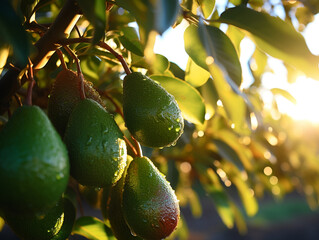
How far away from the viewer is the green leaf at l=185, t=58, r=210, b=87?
82 centimetres

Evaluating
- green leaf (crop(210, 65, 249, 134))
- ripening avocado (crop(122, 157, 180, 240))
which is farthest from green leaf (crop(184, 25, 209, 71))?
ripening avocado (crop(122, 157, 180, 240))

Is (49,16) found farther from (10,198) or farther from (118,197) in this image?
(10,198)

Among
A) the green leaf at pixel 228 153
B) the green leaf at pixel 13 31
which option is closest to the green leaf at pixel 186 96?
the green leaf at pixel 13 31

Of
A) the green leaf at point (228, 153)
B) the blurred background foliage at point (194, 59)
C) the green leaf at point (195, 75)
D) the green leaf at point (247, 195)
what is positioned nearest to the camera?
the blurred background foliage at point (194, 59)

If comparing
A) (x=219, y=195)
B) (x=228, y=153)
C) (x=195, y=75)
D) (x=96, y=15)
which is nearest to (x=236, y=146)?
(x=228, y=153)

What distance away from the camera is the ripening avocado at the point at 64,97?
0.63 metres

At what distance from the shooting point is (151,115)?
2.05 ft

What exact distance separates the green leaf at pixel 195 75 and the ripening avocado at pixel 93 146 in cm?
31

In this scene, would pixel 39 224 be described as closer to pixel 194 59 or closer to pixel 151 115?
pixel 151 115

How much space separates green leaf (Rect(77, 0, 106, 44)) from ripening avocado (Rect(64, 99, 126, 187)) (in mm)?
121

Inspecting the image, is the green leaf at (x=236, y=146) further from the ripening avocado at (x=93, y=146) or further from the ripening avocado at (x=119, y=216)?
the ripening avocado at (x=93, y=146)

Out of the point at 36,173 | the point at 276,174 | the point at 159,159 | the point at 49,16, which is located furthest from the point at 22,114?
the point at 276,174

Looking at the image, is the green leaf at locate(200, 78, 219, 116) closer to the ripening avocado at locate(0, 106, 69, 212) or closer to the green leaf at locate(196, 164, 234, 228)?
the ripening avocado at locate(0, 106, 69, 212)

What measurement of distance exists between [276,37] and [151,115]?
0.80ft
